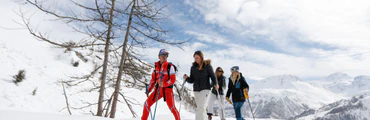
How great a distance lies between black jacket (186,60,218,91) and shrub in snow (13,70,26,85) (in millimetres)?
17287

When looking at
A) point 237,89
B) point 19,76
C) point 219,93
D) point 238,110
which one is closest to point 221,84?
point 219,93

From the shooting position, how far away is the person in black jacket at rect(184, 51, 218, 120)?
5.79 m

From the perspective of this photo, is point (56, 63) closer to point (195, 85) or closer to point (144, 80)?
point (144, 80)

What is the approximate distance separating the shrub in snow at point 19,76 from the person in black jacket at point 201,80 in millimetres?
17195

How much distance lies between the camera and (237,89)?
7.65 metres

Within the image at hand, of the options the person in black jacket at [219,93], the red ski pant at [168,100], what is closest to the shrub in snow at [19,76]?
the person in black jacket at [219,93]

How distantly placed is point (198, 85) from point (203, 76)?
283mm

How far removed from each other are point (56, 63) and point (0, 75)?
26.7ft

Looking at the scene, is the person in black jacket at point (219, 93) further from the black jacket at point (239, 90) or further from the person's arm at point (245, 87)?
the person's arm at point (245, 87)

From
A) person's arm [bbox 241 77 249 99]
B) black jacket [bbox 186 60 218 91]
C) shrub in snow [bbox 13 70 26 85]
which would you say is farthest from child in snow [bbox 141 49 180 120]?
shrub in snow [bbox 13 70 26 85]

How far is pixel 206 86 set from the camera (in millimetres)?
5844

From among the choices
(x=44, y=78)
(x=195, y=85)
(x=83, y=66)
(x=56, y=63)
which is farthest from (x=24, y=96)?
(x=195, y=85)

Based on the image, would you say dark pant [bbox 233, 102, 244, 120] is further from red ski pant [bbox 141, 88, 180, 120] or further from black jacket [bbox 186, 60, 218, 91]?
red ski pant [bbox 141, 88, 180, 120]

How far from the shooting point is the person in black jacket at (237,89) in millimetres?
7480
